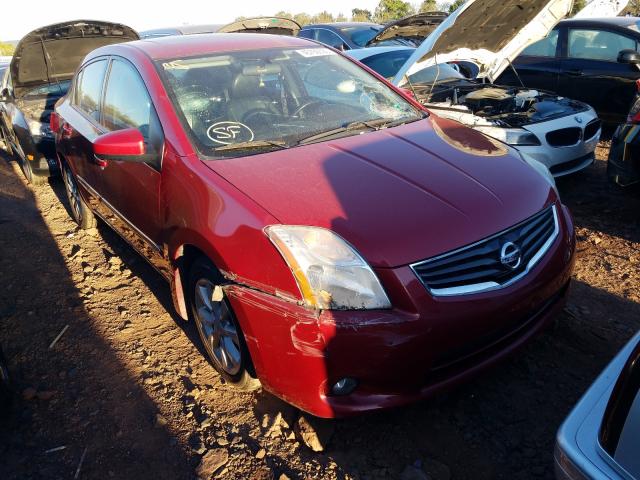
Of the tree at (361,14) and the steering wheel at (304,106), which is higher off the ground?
the steering wheel at (304,106)

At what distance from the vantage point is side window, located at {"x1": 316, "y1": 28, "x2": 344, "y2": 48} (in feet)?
31.2

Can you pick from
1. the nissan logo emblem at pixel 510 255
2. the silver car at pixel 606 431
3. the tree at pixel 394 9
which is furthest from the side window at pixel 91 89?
the tree at pixel 394 9

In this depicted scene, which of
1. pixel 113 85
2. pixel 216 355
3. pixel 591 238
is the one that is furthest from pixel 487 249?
pixel 113 85

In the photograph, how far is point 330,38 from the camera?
975 centimetres

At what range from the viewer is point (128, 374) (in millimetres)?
2805

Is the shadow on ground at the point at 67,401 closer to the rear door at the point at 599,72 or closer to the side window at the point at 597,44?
the rear door at the point at 599,72

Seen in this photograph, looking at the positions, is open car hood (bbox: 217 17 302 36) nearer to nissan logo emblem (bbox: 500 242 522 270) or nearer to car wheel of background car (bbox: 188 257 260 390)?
car wheel of background car (bbox: 188 257 260 390)

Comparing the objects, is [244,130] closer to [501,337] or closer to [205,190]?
[205,190]

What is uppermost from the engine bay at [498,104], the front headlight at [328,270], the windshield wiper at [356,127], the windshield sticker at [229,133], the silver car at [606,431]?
the windshield sticker at [229,133]

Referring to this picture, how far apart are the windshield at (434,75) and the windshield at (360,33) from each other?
3591mm

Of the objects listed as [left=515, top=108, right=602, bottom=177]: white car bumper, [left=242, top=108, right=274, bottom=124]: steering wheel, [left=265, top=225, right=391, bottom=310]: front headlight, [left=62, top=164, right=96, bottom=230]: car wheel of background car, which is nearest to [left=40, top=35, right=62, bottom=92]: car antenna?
[left=62, top=164, right=96, bottom=230]: car wheel of background car

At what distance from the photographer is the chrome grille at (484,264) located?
1970 mm

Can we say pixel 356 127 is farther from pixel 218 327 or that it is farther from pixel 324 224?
pixel 218 327

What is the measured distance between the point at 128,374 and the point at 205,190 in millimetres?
1185
